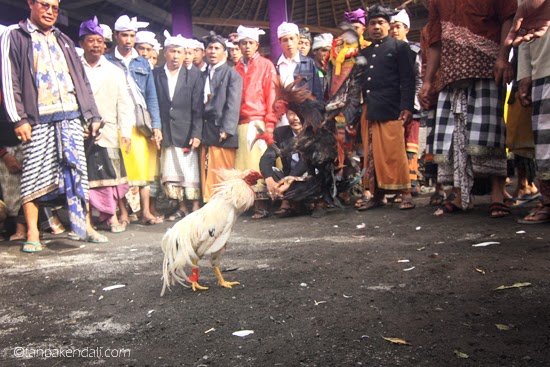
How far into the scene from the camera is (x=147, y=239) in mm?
4773

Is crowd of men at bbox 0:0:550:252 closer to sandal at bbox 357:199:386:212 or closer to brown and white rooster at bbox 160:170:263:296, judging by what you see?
sandal at bbox 357:199:386:212

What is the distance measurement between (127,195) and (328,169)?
7.90 feet

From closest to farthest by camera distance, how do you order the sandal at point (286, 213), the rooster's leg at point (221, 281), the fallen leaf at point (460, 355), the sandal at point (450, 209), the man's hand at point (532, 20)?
the fallen leaf at point (460, 355) < the rooster's leg at point (221, 281) < the man's hand at point (532, 20) < the sandal at point (450, 209) < the sandal at point (286, 213)

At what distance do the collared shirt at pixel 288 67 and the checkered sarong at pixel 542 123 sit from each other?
3.17 meters

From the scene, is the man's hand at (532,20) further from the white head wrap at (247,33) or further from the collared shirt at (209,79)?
the collared shirt at (209,79)

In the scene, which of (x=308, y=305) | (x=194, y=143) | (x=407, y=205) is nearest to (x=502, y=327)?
(x=308, y=305)

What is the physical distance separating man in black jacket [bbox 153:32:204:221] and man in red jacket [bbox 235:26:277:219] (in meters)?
0.55

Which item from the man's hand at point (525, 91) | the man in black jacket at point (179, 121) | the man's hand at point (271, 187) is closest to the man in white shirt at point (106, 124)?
the man in black jacket at point (179, 121)

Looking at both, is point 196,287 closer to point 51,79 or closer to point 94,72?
point 51,79

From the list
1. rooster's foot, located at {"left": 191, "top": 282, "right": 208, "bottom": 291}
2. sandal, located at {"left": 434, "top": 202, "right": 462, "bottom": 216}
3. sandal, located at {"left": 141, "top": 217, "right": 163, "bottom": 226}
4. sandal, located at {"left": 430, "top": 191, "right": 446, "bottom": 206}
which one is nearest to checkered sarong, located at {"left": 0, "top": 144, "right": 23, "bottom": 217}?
sandal, located at {"left": 141, "top": 217, "right": 163, "bottom": 226}

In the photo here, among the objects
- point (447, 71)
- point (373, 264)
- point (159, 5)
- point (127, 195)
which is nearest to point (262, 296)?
point (373, 264)

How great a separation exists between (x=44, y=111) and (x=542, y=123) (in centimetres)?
400

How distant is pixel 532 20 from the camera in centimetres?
337

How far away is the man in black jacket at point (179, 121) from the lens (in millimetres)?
6133
